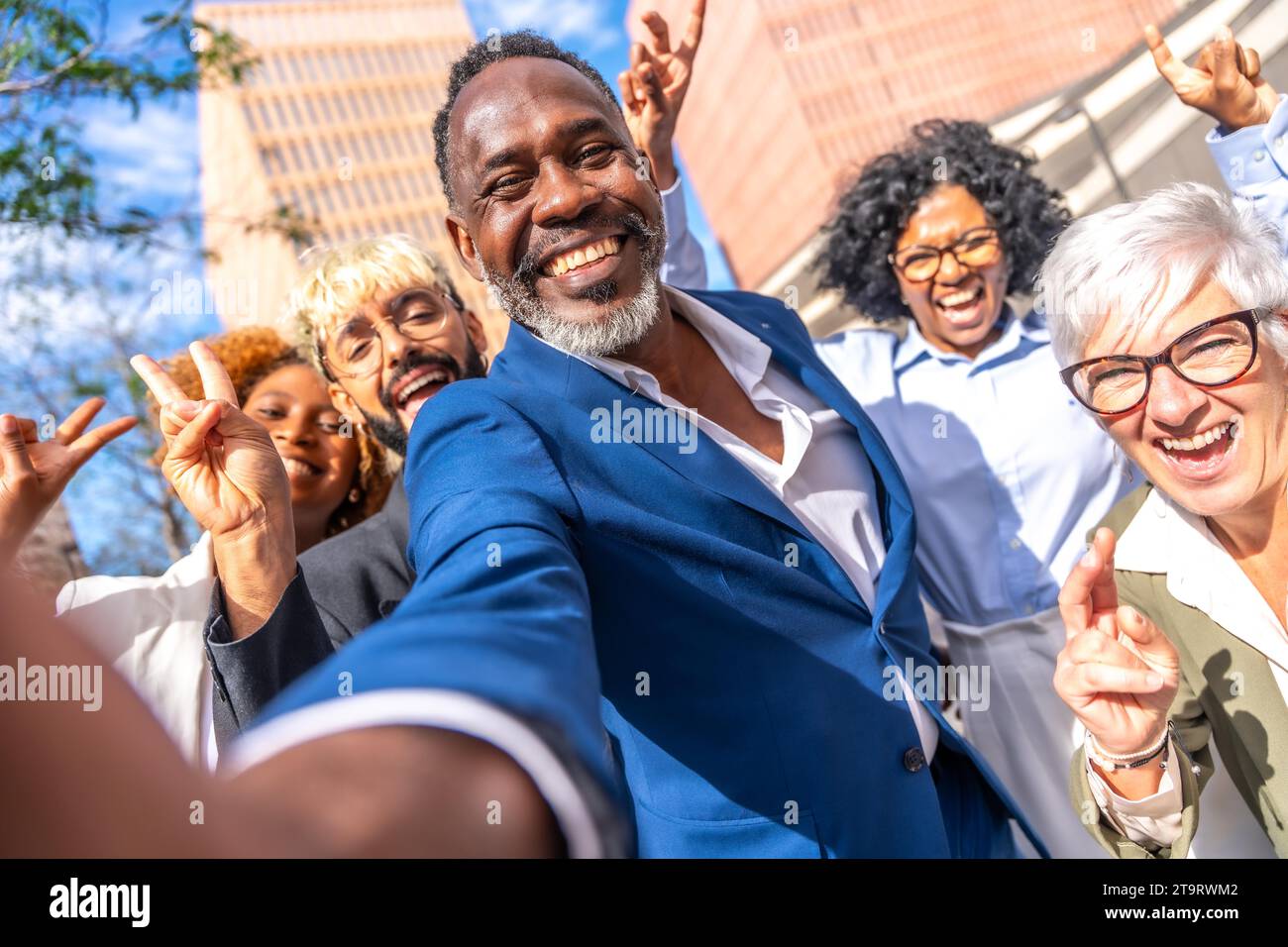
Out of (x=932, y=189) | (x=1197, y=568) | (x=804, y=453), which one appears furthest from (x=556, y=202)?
(x=932, y=189)

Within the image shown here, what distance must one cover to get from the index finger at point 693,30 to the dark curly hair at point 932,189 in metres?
0.95

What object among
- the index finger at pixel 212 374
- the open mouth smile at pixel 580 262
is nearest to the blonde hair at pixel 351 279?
the index finger at pixel 212 374

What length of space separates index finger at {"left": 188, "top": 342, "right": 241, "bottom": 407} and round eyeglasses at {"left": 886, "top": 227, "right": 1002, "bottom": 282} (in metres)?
2.19

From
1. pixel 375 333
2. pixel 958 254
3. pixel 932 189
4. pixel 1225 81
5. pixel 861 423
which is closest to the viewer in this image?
pixel 861 423

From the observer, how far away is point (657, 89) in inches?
108

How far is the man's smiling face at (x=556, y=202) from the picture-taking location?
1842 mm

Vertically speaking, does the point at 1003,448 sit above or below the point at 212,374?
below

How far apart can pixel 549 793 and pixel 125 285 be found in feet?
36.1

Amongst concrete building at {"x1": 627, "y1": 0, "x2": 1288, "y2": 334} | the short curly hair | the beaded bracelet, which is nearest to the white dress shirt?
the beaded bracelet

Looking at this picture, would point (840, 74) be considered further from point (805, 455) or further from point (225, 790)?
point (225, 790)

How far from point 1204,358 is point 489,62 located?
1.59 m

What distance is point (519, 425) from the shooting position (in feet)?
5.01
